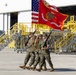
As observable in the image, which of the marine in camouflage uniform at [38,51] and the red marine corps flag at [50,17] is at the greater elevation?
the red marine corps flag at [50,17]

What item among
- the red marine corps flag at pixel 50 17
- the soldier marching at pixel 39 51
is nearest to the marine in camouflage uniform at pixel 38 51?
the soldier marching at pixel 39 51

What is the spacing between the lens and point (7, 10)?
50.2 metres

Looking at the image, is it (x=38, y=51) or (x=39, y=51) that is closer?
(x=39, y=51)

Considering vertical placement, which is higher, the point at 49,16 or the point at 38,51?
the point at 49,16

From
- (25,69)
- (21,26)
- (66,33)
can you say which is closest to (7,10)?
(21,26)

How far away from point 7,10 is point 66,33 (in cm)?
2510

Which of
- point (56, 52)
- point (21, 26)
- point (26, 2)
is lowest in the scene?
point (56, 52)

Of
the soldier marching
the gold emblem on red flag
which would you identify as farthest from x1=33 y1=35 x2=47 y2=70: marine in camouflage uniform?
the gold emblem on red flag

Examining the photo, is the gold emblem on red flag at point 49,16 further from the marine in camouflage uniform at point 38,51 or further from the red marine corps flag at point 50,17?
the marine in camouflage uniform at point 38,51

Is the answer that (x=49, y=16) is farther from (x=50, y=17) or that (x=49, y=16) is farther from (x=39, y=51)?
(x=39, y=51)

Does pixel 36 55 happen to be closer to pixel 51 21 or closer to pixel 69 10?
pixel 51 21

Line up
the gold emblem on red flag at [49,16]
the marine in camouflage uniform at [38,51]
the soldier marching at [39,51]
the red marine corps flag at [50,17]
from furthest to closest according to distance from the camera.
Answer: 1. the gold emblem on red flag at [49,16]
2. the red marine corps flag at [50,17]
3. the marine in camouflage uniform at [38,51]
4. the soldier marching at [39,51]

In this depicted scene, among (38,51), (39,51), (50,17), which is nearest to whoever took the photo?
(39,51)

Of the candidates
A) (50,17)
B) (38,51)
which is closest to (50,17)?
(50,17)
